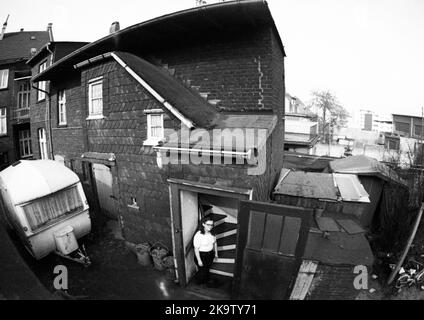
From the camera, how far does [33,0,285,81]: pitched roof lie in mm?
5709

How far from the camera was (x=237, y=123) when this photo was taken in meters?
6.10

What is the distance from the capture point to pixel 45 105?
1358 cm

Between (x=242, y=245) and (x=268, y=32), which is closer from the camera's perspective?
(x=242, y=245)

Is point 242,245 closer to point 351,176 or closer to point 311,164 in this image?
point 351,176

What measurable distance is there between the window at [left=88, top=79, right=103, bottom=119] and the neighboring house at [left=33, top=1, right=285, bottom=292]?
0.14 feet

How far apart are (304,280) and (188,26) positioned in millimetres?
7522

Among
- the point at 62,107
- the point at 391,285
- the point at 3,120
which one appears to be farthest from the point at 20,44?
the point at 391,285

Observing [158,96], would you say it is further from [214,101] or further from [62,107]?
[62,107]

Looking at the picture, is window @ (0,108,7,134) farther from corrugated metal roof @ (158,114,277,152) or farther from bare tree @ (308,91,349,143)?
bare tree @ (308,91,349,143)

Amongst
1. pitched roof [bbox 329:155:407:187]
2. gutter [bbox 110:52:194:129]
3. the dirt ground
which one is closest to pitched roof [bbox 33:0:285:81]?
gutter [bbox 110:52:194:129]

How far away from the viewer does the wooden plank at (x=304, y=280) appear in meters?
4.62

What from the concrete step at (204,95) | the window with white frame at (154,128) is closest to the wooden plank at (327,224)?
the window with white frame at (154,128)
